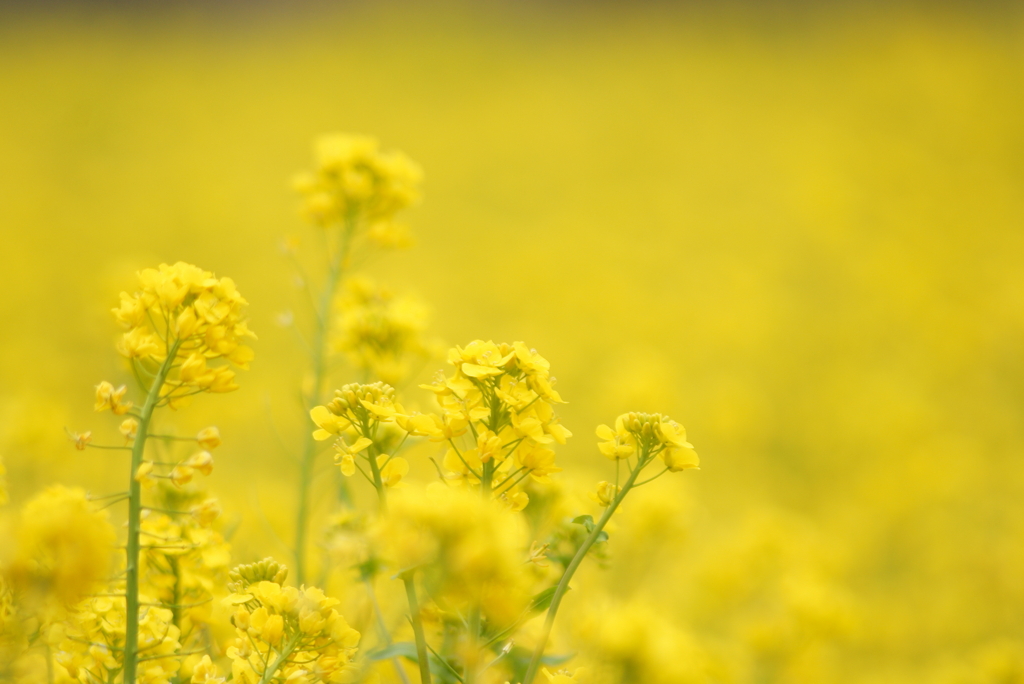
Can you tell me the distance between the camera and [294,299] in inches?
230

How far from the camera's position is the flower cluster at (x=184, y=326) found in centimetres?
91

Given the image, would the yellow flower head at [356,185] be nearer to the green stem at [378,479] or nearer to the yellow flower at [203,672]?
the green stem at [378,479]

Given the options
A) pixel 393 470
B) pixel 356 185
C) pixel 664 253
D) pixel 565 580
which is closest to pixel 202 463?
pixel 393 470

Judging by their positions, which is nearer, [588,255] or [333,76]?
[588,255]

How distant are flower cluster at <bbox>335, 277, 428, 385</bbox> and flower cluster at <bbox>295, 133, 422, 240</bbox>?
0.23 metres

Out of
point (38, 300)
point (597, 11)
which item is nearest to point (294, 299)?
point (38, 300)

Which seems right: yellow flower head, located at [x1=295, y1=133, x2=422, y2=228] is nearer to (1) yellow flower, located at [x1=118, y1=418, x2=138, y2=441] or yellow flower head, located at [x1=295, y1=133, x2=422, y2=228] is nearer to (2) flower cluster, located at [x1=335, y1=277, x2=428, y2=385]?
(2) flower cluster, located at [x1=335, y1=277, x2=428, y2=385]

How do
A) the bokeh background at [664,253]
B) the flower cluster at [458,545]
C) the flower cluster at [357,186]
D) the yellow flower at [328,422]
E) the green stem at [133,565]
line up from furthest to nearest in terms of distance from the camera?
the bokeh background at [664,253] < the flower cluster at [357,186] < the yellow flower at [328,422] < the green stem at [133,565] < the flower cluster at [458,545]

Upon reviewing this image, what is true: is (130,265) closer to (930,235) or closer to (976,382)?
(976,382)

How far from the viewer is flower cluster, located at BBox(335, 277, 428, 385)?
1533 millimetres

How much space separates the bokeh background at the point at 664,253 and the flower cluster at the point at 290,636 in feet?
2.05

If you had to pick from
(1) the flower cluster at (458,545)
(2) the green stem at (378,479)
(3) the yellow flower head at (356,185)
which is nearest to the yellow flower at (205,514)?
(2) the green stem at (378,479)

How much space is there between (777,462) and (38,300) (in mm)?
5481

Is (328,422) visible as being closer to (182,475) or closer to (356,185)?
(182,475)
